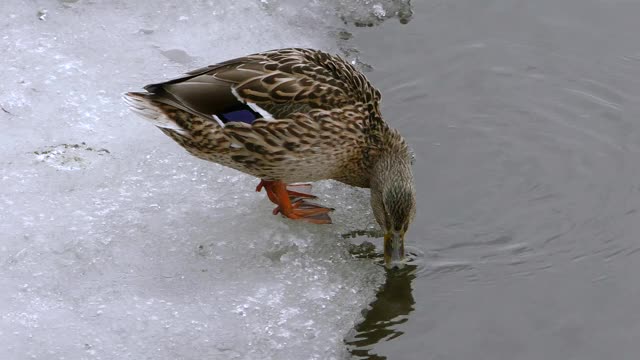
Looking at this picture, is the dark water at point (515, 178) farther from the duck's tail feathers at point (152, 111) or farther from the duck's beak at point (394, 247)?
the duck's tail feathers at point (152, 111)

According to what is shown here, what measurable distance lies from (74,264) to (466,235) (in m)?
2.13

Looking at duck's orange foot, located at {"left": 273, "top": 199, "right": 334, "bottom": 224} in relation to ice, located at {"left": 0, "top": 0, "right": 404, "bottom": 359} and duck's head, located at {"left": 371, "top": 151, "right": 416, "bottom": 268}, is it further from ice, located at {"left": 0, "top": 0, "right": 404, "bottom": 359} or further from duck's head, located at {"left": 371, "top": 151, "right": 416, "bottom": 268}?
duck's head, located at {"left": 371, "top": 151, "right": 416, "bottom": 268}

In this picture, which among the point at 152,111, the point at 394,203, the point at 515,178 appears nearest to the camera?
the point at 394,203

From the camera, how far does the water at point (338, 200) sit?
4.95m

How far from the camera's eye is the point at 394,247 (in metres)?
5.37

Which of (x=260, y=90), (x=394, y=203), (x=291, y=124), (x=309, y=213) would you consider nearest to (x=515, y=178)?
(x=394, y=203)

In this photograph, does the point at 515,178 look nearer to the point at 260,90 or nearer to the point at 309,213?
the point at 309,213

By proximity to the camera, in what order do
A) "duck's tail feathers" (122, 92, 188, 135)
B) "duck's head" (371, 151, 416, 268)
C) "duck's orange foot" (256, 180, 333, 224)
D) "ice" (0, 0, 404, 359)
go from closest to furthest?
"ice" (0, 0, 404, 359), "duck's head" (371, 151, 416, 268), "duck's tail feathers" (122, 92, 188, 135), "duck's orange foot" (256, 180, 333, 224)

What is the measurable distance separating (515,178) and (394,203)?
1.01 metres

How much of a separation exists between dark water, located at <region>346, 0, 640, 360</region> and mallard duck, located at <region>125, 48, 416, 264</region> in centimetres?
38

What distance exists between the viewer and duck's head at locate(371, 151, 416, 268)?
532 cm

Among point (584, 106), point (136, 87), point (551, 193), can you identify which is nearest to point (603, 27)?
point (584, 106)

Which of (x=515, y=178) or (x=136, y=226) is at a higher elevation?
(x=515, y=178)

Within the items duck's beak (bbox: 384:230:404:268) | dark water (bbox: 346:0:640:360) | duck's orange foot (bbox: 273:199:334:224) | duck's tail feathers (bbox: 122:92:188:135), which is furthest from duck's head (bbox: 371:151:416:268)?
duck's tail feathers (bbox: 122:92:188:135)
